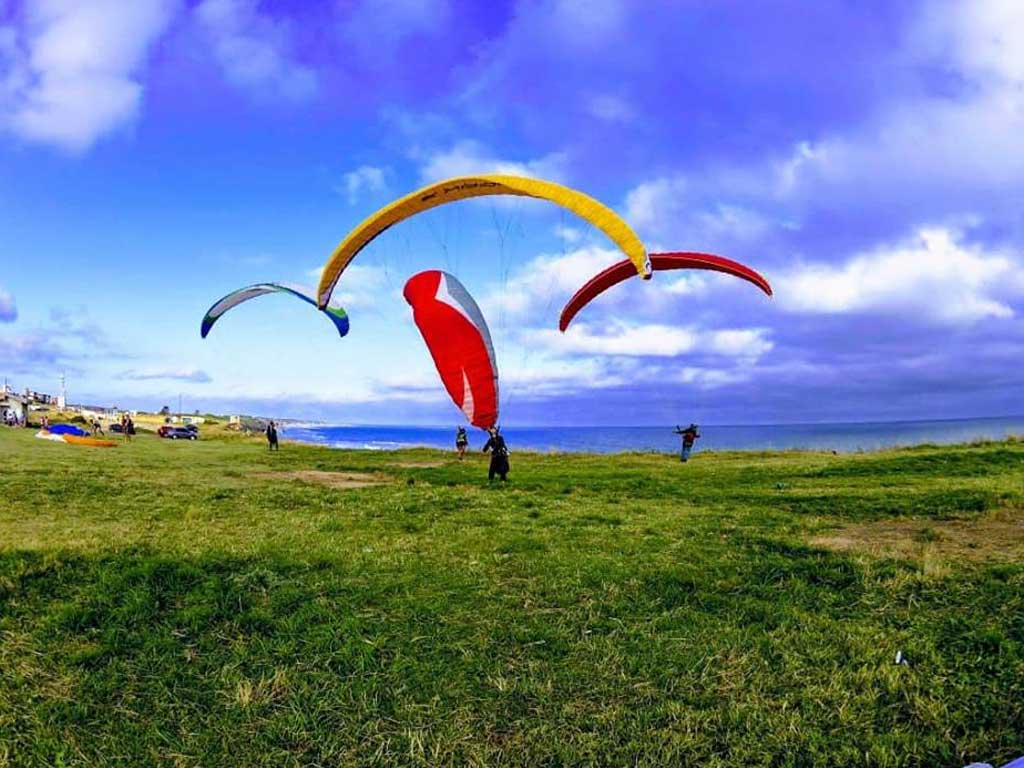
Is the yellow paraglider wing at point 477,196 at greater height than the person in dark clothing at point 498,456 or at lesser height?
greater

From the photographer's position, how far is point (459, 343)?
59.1 ft

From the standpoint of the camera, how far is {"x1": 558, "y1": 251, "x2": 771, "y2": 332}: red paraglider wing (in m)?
17.9

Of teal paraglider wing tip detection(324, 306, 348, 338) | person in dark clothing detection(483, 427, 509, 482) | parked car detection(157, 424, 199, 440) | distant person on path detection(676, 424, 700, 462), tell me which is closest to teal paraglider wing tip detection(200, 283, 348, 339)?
teal paraglider wing tip detection(324, 306, 348, 338)

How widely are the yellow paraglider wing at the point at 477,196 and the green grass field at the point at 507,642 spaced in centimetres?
571

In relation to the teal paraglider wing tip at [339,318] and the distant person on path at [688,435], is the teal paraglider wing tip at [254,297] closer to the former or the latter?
the teal paraglider wing tip at [339,318]

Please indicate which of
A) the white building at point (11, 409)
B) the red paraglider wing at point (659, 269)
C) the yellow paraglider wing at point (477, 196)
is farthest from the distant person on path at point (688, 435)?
the white building at point (11, 409)

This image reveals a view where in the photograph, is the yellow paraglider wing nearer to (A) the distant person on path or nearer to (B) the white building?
(A) the distant person on path

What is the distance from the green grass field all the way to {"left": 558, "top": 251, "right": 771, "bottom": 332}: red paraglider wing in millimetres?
8190

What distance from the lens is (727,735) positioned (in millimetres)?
5289

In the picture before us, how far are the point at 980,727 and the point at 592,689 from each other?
10.4ft

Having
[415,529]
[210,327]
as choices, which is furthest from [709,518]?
[210,327]

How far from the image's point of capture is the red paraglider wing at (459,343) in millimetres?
17781

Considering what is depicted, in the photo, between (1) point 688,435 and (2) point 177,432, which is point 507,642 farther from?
(2) point 177,432

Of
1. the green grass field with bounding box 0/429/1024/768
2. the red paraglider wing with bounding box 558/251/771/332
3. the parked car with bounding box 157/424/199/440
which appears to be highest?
the red paraglider wing with bounding box 558/251/771/332
